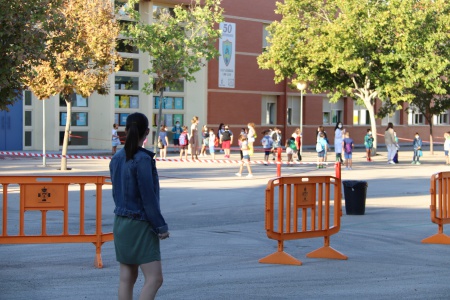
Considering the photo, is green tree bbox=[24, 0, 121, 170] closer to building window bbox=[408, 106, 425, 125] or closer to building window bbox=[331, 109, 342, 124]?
building window bbox=[331, 109, 342, 124]

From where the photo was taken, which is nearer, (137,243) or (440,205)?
(137,243)

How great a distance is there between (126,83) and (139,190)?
1613 inches

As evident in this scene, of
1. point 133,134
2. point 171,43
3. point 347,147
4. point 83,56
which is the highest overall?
point 171,43

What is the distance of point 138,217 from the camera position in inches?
246

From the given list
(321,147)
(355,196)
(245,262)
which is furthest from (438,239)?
(321,147)

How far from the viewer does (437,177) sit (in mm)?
12602

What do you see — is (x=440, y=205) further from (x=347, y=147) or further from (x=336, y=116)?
(x=336, y=116)

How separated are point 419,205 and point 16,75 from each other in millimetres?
9475

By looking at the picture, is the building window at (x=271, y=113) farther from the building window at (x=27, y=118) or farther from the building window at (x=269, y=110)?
the building window at (x=27, y=118)

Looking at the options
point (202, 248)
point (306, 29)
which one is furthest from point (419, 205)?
point (306, 29)

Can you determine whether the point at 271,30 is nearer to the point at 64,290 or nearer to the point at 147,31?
the point at 147,31

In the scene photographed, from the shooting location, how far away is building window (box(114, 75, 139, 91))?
46.3 meters

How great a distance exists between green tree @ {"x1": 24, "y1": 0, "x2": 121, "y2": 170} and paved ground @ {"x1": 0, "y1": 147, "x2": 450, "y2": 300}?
9.68m

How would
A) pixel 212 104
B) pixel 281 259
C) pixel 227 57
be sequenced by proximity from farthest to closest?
pixel 227 57 → pixel 212 104 → pixel 281 259
